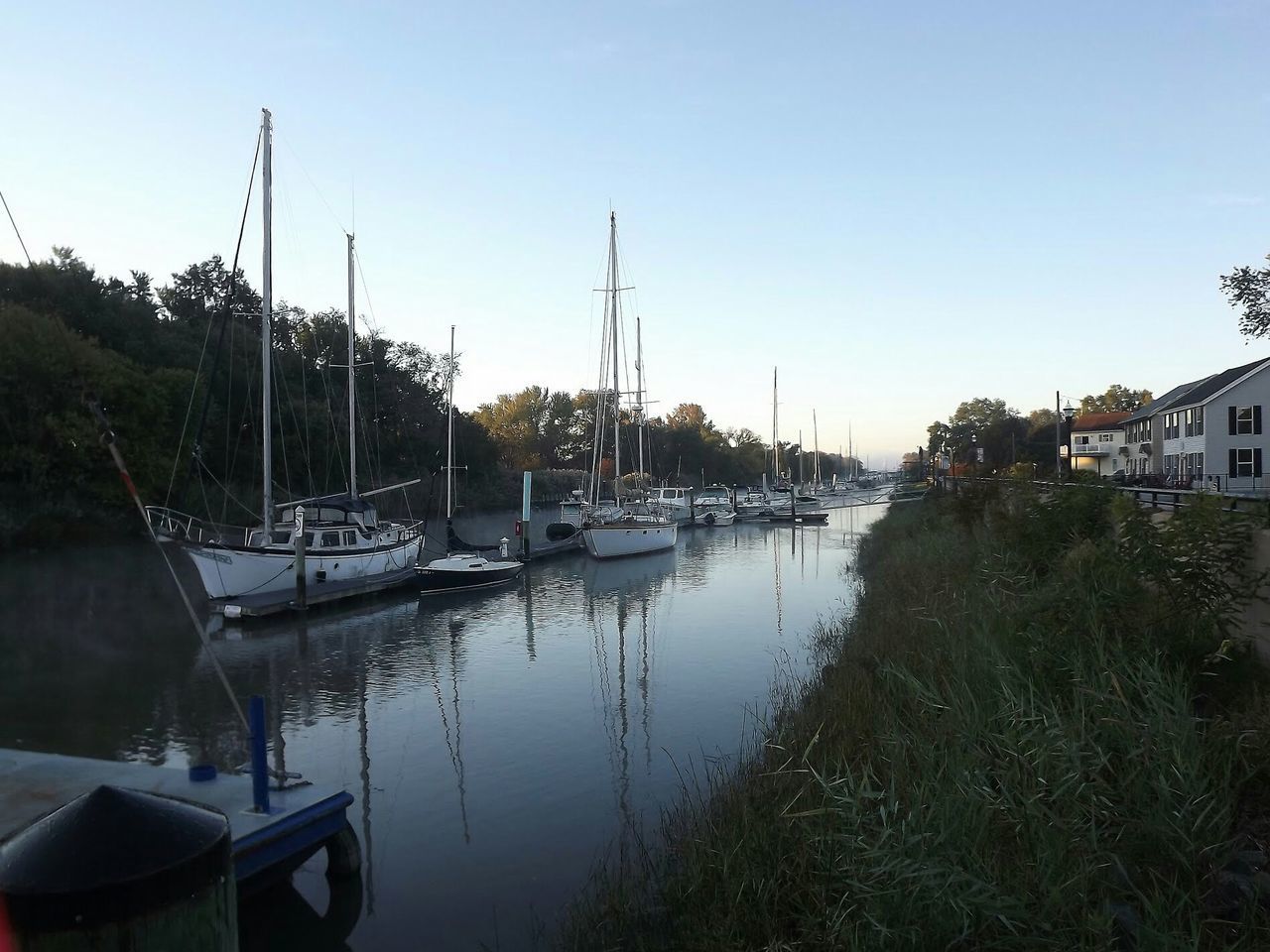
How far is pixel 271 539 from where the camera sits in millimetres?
28172

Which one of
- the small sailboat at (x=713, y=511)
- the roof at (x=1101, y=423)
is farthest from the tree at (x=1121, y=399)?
the small sailboat at (x=713, y=511)

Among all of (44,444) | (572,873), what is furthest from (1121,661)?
(44,444)

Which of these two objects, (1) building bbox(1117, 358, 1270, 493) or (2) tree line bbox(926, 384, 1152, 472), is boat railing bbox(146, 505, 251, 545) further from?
(2) tree line bbox(926, 384, 1152, 472)

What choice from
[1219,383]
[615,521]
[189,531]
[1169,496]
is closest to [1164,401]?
[1219,383]

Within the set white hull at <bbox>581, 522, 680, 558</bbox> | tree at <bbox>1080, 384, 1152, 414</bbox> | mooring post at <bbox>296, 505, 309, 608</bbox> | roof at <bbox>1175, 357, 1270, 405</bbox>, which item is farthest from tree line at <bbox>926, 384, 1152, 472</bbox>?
mooring post at <bbox>296, 505, 309, 608</bbox>

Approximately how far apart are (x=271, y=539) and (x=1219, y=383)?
4820 centimetres

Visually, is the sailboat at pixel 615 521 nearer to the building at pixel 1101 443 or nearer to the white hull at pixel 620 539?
the white hull at pixel 620 539

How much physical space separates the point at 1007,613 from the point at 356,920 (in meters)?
8.40

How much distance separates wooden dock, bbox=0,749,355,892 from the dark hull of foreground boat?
21966mm

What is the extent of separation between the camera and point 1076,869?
19.4 ft

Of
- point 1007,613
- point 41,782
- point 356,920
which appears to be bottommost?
point 356,920

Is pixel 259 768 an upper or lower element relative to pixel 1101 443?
lower

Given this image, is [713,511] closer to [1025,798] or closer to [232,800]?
[232,800]

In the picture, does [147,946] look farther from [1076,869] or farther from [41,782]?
[41,782]
